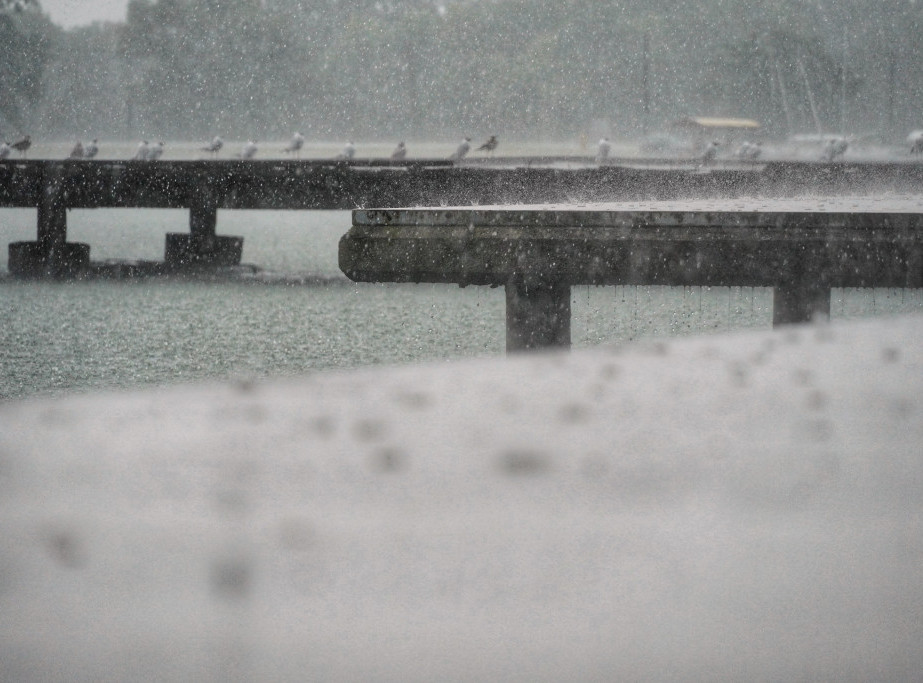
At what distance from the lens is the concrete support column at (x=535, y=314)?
3.43 m

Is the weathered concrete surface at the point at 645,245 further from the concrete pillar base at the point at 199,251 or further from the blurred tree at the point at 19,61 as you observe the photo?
the blurred tree at the point at 19,61

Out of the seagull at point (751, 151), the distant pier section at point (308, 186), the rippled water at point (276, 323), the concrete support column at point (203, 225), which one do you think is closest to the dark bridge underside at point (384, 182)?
the distant pier section at point (308, 186)

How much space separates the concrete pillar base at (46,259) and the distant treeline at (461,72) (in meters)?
48.7

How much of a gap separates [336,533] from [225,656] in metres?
0.18

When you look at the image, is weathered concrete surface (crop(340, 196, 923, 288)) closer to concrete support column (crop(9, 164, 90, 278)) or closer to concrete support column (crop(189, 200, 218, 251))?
concrete support column (crop(9, 164, 90, 278))

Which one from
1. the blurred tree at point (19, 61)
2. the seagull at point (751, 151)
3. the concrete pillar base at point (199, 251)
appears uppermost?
the blurred tree at point (19, 61)

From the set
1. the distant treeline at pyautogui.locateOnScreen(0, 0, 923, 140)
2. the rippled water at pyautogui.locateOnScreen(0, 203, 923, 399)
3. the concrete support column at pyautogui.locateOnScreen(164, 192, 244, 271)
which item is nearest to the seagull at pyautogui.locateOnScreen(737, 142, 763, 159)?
the rippled water at pyautogui.locateOnScreen(0, 203, 923, 399)

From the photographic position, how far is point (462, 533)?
0.86 m

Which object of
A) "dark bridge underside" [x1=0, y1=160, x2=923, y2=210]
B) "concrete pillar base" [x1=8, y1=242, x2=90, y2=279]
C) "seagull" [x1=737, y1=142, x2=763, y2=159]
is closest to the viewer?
"dark bridge underside" [x1=0, y1=160, x2=923, y2=210]

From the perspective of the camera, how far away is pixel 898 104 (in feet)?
202

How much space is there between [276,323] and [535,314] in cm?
525

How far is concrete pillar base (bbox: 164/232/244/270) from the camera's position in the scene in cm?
1267

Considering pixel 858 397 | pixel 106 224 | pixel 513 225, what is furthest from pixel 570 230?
pixel 106 224

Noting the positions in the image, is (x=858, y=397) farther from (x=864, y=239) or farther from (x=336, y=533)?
(x=864, y=239)
